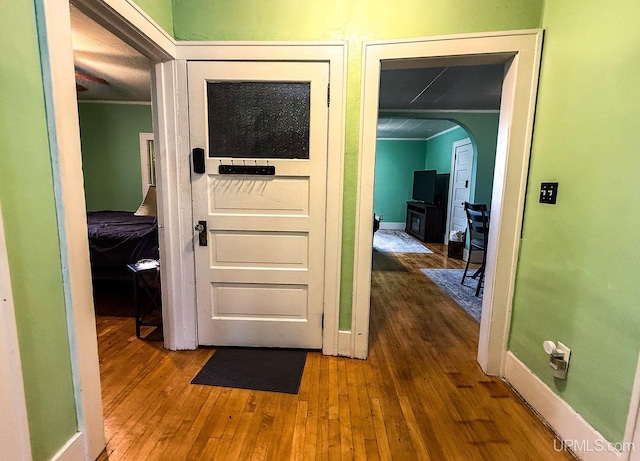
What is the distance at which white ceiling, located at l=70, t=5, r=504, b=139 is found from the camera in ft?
8.11

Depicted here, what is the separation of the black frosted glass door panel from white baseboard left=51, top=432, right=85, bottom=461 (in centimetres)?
152

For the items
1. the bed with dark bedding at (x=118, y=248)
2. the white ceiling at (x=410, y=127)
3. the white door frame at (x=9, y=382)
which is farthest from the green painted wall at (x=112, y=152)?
the white door frame at (x=9, y=382)

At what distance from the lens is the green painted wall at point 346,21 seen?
5.63ft

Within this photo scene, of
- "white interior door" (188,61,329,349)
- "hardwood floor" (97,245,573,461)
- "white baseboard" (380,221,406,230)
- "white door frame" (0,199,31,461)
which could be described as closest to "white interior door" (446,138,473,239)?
"white baseboard" (380,221,406,230)

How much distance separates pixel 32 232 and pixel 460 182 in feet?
20.4

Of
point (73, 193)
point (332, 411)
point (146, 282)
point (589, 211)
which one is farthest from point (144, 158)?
point (589, 211)

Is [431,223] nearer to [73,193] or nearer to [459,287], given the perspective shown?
[459,287]

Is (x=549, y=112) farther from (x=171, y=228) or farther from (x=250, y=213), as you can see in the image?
(x=171, y=228)

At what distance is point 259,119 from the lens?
6.29ft

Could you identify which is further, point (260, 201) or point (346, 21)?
point (260, 201)

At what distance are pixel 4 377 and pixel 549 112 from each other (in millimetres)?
2488

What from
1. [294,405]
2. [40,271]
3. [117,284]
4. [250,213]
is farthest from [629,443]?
[117,284]

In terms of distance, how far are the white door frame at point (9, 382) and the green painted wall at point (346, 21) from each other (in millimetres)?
1562

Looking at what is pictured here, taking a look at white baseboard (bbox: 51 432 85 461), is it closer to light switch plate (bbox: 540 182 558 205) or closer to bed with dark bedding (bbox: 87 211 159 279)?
bed with dark bedding (bbox: 87 211 159 279)
